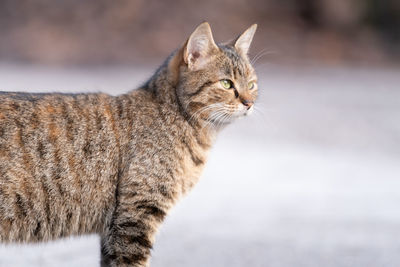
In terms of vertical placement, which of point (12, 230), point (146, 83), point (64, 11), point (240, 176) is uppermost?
point (64, 11)

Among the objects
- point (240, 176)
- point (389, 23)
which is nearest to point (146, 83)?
point (240, 176)

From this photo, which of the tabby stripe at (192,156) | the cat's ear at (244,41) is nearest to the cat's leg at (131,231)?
the tabby stripe at (192,156)

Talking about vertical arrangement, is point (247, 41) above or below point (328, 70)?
below

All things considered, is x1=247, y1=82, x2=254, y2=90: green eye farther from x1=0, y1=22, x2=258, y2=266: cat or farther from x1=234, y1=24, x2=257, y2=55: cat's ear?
x1=234, y1=24, x2=257, y2=55: cat's ear

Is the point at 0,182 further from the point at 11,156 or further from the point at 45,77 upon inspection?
the point at 45,77

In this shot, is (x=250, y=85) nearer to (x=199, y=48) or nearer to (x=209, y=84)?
(x=209, y=84)

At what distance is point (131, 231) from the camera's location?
3.96 m

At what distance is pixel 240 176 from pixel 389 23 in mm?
A: 10936

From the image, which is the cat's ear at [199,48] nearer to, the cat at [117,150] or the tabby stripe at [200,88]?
the cat at [117,150]

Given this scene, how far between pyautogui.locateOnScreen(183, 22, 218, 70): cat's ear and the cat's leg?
97 centimetres

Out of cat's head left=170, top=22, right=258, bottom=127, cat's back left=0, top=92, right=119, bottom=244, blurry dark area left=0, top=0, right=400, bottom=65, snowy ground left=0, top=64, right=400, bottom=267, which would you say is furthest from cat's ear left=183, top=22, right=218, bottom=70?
blurry dark area left=0, top=0, right=400, bottom=65

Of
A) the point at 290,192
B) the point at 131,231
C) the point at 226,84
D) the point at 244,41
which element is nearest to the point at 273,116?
the point at 290,192

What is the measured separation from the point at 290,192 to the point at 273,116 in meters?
3.20

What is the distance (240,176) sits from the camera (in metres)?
7.35
